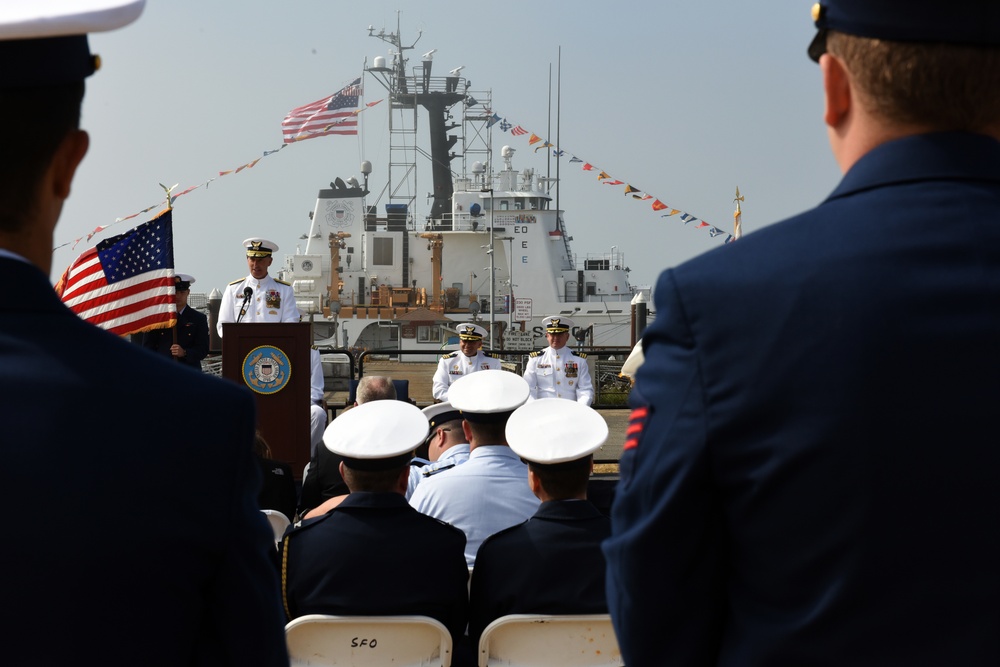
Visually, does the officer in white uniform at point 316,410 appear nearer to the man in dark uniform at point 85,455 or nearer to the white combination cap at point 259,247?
the white combination cap at point 259,247

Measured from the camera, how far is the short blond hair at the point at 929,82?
1233mm

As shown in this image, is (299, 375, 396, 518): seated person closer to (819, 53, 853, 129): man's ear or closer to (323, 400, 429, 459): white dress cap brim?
(323, 400, 429, 459): white dress cap brim

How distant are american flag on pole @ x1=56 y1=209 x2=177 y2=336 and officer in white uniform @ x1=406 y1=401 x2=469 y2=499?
2.25 meters

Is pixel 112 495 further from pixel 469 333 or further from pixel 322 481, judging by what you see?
pixel 469 333

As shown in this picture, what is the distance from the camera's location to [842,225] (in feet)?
4.05

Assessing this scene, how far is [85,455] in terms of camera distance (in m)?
1.18

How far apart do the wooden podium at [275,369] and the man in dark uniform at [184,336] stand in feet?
4.68

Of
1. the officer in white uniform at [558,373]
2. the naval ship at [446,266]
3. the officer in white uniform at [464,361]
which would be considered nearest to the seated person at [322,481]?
the officer in white uniform at [464,361]

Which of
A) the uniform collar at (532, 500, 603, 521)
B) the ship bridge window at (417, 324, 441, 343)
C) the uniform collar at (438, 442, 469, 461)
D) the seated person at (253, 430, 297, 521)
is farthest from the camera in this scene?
the ship bridge window at (417, 324, 441, 343)

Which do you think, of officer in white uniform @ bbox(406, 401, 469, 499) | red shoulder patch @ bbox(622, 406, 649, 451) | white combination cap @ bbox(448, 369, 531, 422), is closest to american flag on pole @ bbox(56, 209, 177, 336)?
officer in white uniform @ bbox(406, 401, 469, 499)

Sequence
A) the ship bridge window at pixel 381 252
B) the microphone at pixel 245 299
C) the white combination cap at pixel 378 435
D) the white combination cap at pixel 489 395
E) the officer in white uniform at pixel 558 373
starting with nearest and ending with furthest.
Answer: the white combination cap at pixel 378 435
the white combination cap at pixel 489 395
the microphone at pixel 245 299
the officer in white uniform at pixel 558 373
the ship bridge window at pixel 381 252

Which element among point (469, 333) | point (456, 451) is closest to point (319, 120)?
point (469, 333)

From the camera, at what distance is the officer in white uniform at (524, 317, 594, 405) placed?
11.3 m

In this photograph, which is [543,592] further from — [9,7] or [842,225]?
[9,7]
